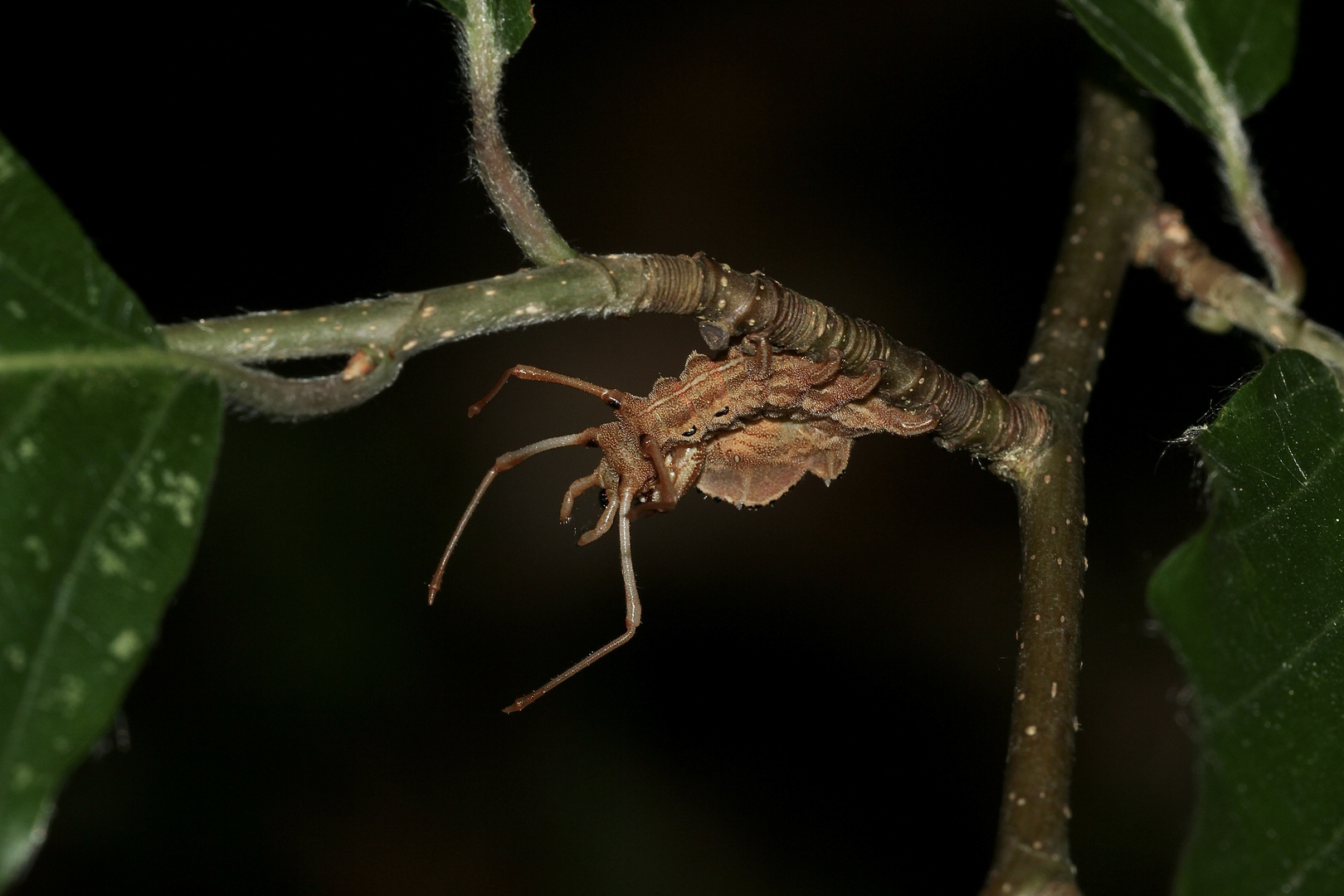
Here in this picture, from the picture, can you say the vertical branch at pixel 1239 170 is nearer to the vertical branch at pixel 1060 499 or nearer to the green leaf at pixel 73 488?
the vertical branch at pixel 1060 499

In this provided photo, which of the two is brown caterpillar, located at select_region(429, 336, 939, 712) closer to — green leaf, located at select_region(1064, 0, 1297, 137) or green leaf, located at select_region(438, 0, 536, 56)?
green leaf, located at select_region(438, 0, 536, 56)

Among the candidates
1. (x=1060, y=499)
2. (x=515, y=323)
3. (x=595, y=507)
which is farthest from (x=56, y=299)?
(x=595, y=507)

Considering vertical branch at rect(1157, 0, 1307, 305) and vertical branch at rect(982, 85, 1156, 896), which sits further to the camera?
vertical branch at rect(1157, 0, 1307, 305)

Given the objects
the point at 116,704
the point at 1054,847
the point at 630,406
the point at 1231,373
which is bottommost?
the point at 1231,373

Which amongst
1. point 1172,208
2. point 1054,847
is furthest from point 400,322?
point 1172,208

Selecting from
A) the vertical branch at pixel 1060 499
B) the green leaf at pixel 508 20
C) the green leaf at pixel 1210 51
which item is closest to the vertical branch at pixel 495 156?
the green leaf at pixel 508 20

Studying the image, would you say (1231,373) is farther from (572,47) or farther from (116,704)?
(116,704)

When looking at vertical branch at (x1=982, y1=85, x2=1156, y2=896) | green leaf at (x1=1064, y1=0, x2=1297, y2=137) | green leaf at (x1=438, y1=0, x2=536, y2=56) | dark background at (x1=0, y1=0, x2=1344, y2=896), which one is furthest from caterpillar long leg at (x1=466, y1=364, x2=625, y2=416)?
dark background at (x1=0, y1=0, x2=1344, y2=896)
